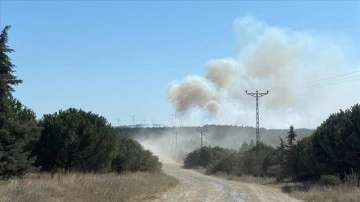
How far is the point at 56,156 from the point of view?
37312mm

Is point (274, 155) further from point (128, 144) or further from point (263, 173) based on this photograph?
point (128, 144)

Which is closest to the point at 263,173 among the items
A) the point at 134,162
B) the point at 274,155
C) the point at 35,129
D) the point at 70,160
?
the point at 274,155

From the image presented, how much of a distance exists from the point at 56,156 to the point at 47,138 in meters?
1.51

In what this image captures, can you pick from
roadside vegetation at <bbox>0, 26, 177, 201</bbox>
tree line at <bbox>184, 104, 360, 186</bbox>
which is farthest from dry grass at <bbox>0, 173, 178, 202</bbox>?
tree line at <bbox>184, 104, 360, 186</bbox>

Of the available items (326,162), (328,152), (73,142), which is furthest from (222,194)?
(326,162)

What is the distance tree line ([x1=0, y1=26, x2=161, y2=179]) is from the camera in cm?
2650

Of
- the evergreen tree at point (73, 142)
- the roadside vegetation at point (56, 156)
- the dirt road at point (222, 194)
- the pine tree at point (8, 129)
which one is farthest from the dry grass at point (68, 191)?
the evergreen tree at point (73, 142)

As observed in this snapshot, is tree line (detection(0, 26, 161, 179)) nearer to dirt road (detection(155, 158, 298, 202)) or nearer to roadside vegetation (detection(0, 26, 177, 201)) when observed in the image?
roadside vegetation (detection(0, 26, 177, 201))

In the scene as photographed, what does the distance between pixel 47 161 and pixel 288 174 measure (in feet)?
91.5

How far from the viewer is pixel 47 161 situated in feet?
123

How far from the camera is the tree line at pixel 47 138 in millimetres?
26500

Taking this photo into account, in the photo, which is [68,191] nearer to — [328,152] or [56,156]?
[56,156]

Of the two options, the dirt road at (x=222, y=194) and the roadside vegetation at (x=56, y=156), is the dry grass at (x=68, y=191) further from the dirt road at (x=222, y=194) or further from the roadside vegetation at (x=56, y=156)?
the dirt road at (x=222, y=194)

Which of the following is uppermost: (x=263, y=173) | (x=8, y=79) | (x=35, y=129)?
(x=8, y=79)
